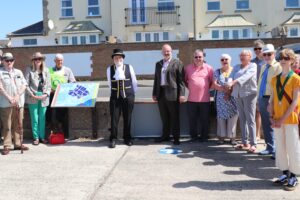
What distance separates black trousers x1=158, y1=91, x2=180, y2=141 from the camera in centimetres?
880

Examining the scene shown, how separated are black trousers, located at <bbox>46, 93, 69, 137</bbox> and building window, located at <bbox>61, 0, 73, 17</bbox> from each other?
95.5 ft

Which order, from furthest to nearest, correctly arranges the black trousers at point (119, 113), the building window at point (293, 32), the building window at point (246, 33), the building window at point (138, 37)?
the building window at point (138, 37) → the building window at point (246, 33) → the building window at point (293, 32) → the black trousers at point (119, 113)

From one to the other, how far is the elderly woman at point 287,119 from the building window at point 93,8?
32.6 metres

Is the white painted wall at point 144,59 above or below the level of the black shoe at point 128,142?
above

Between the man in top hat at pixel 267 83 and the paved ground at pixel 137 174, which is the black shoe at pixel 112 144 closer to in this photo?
the paved ground at pixel 137 174

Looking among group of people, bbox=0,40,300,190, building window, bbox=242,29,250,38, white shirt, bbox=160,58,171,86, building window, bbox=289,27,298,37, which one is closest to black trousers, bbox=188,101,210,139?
group of people, bbox=0,40,300,190

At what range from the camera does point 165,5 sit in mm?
35844

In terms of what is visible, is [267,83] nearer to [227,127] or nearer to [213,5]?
[227,127]

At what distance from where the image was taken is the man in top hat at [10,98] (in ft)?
26.5

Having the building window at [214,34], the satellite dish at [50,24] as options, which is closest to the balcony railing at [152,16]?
the building window at [214,34]

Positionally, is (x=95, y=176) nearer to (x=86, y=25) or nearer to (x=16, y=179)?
Result: (x=16, y=179)

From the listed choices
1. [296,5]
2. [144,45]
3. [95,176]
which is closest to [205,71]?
[95,176]

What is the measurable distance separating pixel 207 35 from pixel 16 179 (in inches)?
1203

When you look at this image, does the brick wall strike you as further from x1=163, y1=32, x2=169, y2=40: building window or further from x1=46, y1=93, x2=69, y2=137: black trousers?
x1=46, y1=93, x2=69, y2=137: black trousers
